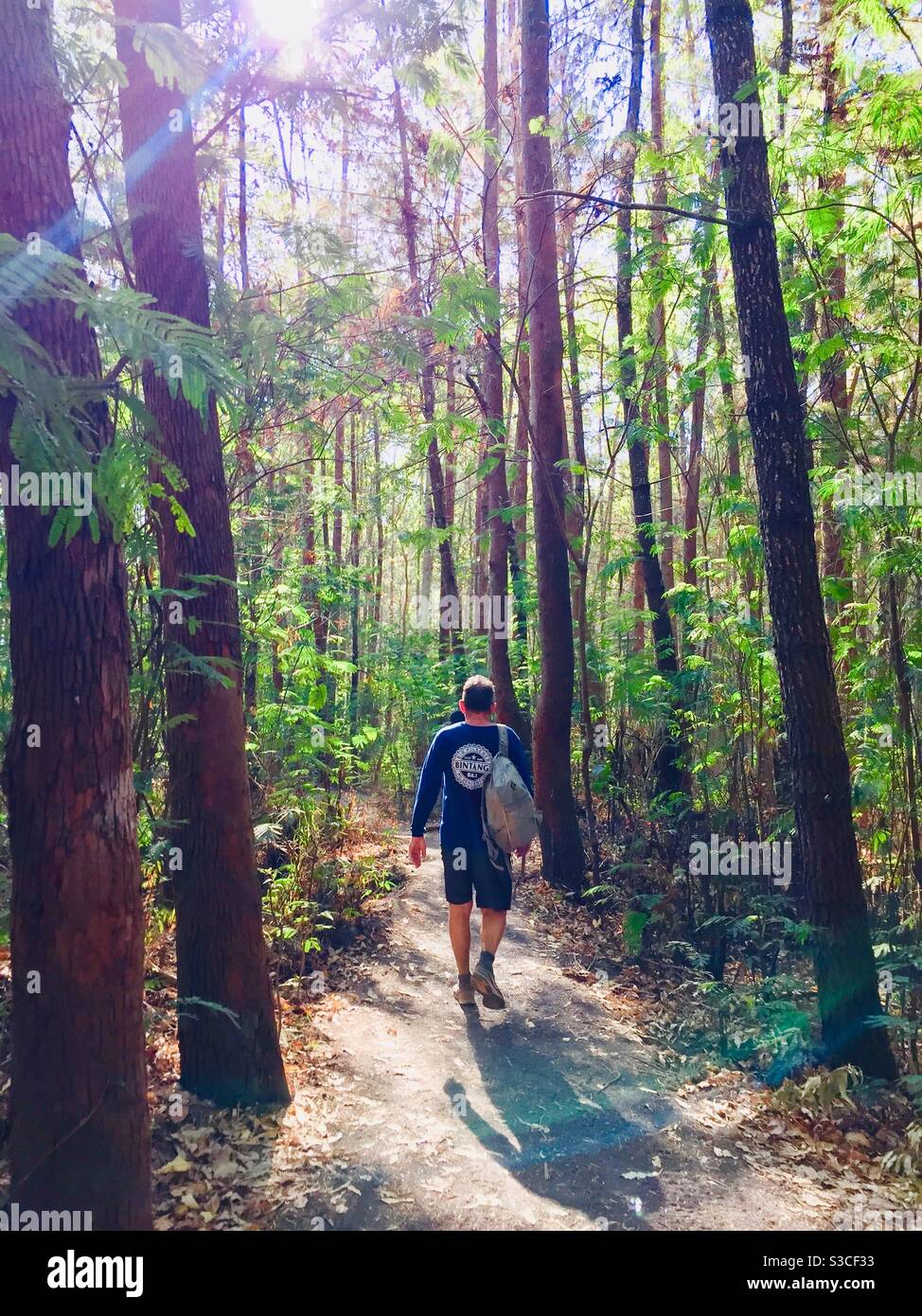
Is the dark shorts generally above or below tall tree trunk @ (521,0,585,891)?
below

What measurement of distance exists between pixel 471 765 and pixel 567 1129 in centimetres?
239

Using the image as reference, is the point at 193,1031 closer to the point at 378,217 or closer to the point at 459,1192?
the point at 459,1192

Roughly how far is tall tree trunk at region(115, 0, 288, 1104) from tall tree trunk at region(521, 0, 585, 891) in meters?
5.16

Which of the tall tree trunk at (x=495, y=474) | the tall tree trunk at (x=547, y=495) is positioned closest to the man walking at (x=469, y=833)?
the tall tree trunk at (x=547, y=495)

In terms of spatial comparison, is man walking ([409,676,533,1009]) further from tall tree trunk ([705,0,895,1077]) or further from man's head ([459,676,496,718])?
tall tree trunk ([705,0,895,1077])

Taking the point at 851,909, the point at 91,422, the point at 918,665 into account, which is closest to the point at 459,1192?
the point at 851,909

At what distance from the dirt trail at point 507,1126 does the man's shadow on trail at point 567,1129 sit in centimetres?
1

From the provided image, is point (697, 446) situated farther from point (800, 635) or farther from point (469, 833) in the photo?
point (469, 833)

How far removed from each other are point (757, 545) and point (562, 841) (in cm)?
400

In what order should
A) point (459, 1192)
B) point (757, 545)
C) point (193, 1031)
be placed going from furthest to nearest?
point (757, 545)
point (193, 1031)
point (459, 1192)

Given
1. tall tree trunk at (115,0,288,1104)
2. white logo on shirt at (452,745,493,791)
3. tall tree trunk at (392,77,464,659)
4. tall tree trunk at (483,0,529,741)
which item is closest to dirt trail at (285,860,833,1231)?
tall tree trunk at (115,0,288,1104)

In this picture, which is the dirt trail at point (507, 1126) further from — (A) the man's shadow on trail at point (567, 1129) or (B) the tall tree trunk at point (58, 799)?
(B) the tall tree trunk at point (58, 799)

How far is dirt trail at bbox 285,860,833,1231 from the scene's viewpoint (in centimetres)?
392
